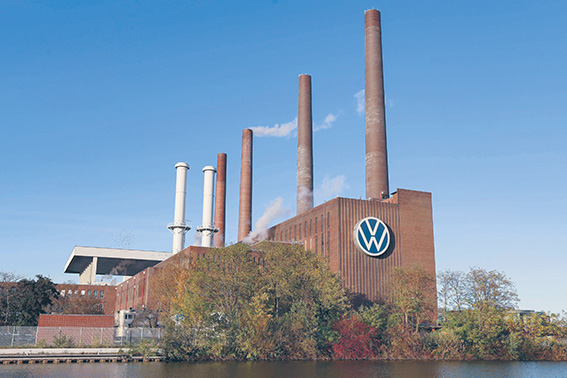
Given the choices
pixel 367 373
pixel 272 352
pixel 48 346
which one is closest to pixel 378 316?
pixel 272 352

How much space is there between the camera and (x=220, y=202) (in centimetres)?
11800

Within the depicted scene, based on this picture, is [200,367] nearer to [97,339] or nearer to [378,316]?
[97,339]

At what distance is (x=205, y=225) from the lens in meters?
113

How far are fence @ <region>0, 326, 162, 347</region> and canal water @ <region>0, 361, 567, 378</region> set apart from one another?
8630mm

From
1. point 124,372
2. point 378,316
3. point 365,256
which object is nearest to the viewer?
point 124,372

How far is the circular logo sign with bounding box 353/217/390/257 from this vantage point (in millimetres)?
75562

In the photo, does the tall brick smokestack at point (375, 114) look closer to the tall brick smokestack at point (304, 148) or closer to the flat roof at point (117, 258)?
the tall brick smokestack at point (304, 148)

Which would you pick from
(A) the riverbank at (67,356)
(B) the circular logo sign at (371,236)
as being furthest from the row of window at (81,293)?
(B) the circular logo sign at (371,236)

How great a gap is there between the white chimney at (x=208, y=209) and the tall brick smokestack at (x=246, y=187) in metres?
5.76

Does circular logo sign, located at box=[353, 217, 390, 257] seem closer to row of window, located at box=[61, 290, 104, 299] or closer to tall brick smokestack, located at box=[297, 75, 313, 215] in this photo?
tall brick smokestack, located at box=[297, 75, 313, 215]

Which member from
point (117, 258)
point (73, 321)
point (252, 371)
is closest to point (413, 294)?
point (252, 371)

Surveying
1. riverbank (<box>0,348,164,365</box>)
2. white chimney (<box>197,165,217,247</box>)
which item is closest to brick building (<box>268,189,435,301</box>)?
riverbank (<box>0,348,164,365</box>)

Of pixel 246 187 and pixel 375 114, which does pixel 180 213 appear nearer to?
pixel 246 187

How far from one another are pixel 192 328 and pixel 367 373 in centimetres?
1956
